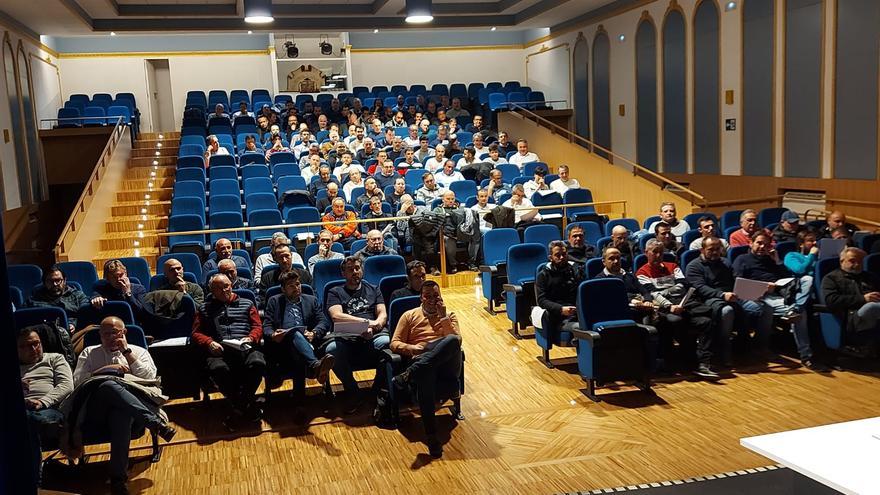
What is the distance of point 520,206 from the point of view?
8312 mm

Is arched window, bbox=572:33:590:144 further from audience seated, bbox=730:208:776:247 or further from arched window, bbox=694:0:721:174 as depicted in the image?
audience seated, bbox=730:208:776:247

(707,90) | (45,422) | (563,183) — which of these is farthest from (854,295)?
(707,90)

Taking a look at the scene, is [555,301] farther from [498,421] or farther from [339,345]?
[339,345]

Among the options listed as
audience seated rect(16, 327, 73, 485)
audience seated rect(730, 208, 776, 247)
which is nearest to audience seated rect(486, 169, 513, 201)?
audience seated rect(730, 208, 776, 247)

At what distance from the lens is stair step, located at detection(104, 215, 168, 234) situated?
9.17 m

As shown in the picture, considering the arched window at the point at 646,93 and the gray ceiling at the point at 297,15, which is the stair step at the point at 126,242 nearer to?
the gray ceiling at the point at 297,15

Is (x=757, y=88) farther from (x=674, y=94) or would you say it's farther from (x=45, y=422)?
(x=45, y=422)

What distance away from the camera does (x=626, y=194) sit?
32.8 ft

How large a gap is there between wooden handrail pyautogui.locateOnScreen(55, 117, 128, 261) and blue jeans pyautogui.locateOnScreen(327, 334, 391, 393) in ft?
12.2

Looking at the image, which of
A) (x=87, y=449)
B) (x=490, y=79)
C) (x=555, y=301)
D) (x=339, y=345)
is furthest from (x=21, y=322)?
(x=490, y=79)

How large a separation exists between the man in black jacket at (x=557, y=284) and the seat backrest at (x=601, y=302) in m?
0.27

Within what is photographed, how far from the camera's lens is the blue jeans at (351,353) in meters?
4.61

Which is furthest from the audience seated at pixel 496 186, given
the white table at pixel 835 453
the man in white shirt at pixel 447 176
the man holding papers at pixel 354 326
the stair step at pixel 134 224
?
the white table at pixel 835 453

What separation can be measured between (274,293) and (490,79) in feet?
38.9
